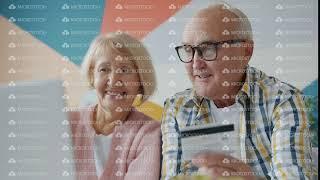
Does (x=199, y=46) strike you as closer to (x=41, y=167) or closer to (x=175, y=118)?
(x=175, y=118)

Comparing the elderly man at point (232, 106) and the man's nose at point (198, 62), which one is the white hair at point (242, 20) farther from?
the man's nose at point (198, 62)

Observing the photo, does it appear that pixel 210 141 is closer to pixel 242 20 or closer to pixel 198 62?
pixel 198 62

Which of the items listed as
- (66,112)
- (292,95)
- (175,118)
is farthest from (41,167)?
(292,95)

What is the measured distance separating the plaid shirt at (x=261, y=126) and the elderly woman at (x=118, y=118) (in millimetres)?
48

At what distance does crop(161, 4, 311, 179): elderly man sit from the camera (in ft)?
4.03

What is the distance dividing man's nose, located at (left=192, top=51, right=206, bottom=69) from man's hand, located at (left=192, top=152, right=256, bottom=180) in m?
0.22

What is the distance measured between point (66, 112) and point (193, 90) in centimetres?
34

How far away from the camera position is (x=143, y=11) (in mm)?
1295

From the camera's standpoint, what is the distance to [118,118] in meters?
1.28

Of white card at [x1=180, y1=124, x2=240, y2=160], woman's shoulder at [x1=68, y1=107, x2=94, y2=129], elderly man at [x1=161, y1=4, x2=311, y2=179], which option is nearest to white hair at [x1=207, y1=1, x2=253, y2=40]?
elderly man at [x1=161, y1=4, x2=311, y2=179]

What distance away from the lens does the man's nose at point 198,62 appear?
1.25 m

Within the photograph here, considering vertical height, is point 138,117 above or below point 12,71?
below
